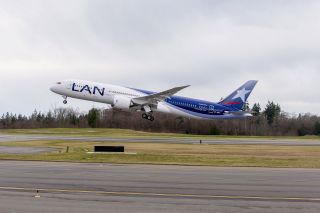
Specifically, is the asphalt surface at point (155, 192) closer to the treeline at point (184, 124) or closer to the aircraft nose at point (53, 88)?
the aircraft nose at point (53, 88)

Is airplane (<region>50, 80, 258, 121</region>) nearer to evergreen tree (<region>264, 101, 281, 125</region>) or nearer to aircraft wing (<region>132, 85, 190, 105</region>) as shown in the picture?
aircraft wing (<region>132, 85, 190, 105</region>)

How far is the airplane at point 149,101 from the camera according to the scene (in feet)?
179

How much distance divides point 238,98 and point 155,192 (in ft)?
160

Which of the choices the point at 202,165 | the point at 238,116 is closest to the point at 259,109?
the point at 238,116

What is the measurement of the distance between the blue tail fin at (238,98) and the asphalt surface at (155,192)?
41363 millimetres

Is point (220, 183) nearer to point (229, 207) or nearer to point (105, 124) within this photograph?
point (229, 207)

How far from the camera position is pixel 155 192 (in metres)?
14.1

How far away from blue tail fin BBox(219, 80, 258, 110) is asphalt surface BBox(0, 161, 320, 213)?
4136 cm

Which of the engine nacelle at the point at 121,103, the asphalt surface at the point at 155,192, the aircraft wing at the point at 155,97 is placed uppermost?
the aircraft wing at the point at 155,97

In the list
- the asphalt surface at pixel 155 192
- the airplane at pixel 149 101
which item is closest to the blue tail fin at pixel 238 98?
the airplane at pixel 149 101

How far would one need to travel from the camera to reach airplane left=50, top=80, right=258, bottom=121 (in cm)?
5450

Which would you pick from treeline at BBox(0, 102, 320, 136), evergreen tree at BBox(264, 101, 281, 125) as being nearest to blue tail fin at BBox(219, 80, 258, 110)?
treeline at BBox(0, 102, 320, 136)

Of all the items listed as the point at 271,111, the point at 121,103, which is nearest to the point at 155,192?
the point at 121,103

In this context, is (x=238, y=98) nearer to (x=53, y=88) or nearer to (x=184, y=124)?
(x=53, y=88)
